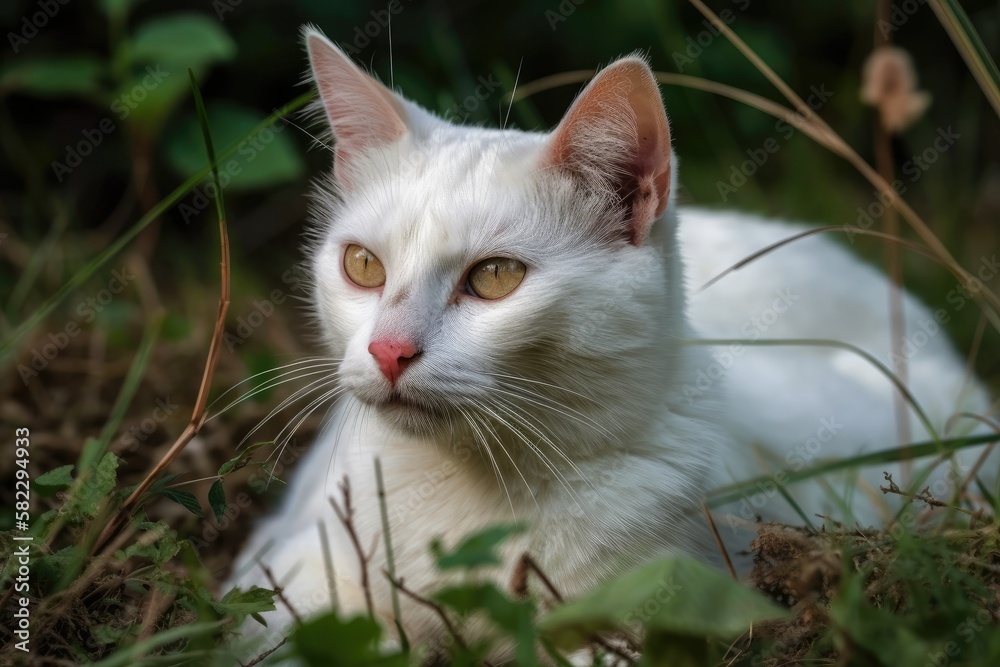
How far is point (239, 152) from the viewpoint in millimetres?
3891

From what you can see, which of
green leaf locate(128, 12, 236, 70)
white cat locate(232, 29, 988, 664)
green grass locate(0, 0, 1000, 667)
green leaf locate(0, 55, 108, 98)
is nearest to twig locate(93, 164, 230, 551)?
green grass locate(0, 0, 1000, 667)

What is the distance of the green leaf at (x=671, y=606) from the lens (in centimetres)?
126

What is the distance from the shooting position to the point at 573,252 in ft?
6.35

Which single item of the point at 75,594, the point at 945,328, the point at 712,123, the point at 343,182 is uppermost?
the point at 712,123

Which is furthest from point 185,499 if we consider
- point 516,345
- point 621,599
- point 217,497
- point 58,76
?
point 58,76

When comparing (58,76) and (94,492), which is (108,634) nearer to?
(94,492)

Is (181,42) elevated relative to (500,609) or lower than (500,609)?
elevated

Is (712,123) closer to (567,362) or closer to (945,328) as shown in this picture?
(945,328)

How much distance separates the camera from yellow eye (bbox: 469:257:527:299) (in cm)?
186

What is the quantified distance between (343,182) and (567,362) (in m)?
0.87

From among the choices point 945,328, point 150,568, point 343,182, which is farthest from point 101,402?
point 945,328

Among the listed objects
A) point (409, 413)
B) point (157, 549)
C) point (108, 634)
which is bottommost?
point (108, 634)

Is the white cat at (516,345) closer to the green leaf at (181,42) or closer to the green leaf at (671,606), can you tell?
the green leaf at (671,606)

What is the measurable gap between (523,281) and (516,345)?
0.51 feet
